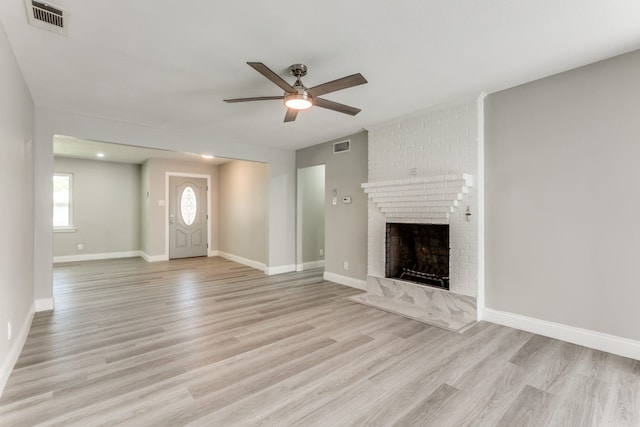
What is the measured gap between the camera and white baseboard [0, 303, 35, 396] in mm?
2024

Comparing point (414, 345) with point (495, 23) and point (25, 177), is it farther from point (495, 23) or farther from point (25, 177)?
point (25, 177)

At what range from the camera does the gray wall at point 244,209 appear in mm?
6352

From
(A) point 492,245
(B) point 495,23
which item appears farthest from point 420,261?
(B) point 495,23

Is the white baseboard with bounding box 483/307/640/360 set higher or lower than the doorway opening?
lower

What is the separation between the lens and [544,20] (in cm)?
205

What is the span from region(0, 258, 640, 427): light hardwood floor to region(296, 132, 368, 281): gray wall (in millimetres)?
1270

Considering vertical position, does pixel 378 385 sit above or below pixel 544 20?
below

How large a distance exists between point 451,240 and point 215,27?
3207mm

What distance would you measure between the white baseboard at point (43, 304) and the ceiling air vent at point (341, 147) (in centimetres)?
455

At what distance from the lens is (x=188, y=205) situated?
26.4 ft

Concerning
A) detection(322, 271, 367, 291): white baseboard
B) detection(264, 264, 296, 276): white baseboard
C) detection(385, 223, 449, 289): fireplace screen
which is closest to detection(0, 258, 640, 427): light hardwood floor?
detection(385, 223, 449, 289): fireplace screen

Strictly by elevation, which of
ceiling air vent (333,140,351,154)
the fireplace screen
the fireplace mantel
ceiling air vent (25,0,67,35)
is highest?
ceiling air vent (25,0,67,35)

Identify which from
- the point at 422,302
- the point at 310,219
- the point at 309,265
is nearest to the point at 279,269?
the point at 309,265

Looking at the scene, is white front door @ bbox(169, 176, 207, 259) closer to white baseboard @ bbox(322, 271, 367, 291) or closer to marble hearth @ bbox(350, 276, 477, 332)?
white baseboard @ bbox(322, 271, 367, 291)
